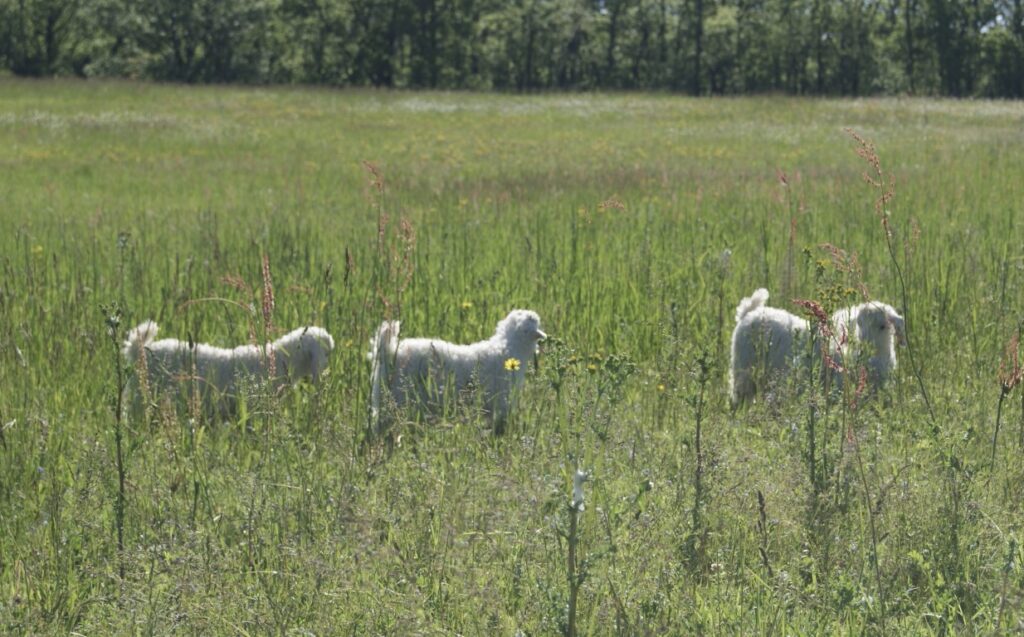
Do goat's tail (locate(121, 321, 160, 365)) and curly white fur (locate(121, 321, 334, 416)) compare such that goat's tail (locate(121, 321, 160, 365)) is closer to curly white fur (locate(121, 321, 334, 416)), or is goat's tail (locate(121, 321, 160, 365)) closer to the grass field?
curly white fur (locate(121, 321, 334, 416))

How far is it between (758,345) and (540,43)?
77361 mm

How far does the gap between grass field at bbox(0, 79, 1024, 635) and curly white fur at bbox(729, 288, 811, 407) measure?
0.52ft

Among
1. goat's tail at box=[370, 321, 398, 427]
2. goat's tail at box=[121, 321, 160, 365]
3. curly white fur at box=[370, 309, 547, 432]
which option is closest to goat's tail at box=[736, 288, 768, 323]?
curly white fur at box=[370, 309, 547, 432]

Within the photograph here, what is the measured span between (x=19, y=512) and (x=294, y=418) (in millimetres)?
1369

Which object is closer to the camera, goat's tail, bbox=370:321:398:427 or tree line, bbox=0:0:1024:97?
goat's tail, bbox=370:321:398:427

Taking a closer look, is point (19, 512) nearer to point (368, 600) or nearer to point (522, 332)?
point (368, 600)

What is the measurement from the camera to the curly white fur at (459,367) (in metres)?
4.80

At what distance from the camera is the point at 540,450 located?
4.21 m

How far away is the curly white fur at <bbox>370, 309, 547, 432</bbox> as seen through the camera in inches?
189

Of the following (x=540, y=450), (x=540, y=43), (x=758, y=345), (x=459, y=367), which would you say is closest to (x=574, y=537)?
(x=540, y=450)

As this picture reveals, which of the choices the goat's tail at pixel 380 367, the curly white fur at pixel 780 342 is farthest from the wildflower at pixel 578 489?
the curly white fur at pixel 780 342

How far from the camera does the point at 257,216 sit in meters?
10.6

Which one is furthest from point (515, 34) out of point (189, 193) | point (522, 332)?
point (522, 332)

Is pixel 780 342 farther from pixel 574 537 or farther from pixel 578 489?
pixel 578 489
